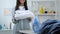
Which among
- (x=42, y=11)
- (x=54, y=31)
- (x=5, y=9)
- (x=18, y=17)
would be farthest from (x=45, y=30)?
(x=5, y=9)

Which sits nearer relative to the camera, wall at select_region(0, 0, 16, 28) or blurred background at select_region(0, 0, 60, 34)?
blurred background at select_region(0, 0, 60, 34)

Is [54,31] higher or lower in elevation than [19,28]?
higher

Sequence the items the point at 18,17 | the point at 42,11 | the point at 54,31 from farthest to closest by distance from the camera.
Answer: the point at 42,11 < the point at 18,17 < the point at 54,31

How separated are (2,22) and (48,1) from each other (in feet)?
4.42

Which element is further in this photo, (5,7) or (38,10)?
(5,7)

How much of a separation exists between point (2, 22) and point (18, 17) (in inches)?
76.8

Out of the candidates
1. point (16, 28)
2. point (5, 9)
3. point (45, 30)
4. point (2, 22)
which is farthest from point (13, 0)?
point (45, 30)

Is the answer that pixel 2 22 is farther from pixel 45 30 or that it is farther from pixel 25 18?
pixel 45 30

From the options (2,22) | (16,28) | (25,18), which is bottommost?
(2,22)

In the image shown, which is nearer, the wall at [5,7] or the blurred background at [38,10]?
the blurred background at [38,10]

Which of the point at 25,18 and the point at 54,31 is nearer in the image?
the point at 54,31

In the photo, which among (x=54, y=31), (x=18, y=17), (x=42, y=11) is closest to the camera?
(x=54, y=31)

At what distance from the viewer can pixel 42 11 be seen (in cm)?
350

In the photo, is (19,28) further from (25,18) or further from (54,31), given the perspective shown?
(54,31)
